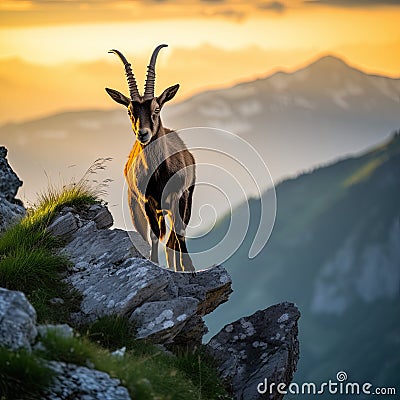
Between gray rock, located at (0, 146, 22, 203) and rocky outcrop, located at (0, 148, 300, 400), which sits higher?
gray rock, located at (0, 146, 22, 203)

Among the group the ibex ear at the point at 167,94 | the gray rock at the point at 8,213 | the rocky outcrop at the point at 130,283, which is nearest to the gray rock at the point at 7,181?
the gray rock at the point at 8,213

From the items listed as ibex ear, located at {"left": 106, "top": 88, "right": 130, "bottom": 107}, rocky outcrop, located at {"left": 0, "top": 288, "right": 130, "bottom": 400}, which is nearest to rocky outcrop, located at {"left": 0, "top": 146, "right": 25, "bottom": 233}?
ibex ear, located at {"left": 106, "top": 88, "right": 130, "bottom": 107}

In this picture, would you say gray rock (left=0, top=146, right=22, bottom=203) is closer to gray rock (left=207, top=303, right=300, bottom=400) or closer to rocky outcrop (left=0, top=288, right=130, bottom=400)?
gray rock (left=207, top=303, right=300, bottom=400)

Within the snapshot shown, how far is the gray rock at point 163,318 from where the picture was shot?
19141 mm

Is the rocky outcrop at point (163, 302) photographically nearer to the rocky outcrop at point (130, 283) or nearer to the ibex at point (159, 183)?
the rocky outcrop at point (130, 283)

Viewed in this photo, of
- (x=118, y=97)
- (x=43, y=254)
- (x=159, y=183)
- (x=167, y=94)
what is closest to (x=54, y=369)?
(x=43, y=254)

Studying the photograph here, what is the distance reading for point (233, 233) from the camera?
23.4 metres

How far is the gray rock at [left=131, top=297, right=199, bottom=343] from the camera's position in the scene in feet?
62.8

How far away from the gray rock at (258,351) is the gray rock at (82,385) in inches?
236

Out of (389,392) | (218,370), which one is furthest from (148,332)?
(389,392)

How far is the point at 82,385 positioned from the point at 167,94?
946 cm

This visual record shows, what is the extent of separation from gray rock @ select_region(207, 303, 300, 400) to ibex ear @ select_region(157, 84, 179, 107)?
4613mm

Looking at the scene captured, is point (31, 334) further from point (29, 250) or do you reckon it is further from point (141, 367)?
point (29, 250)

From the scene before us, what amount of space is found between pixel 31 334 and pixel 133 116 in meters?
7.63
